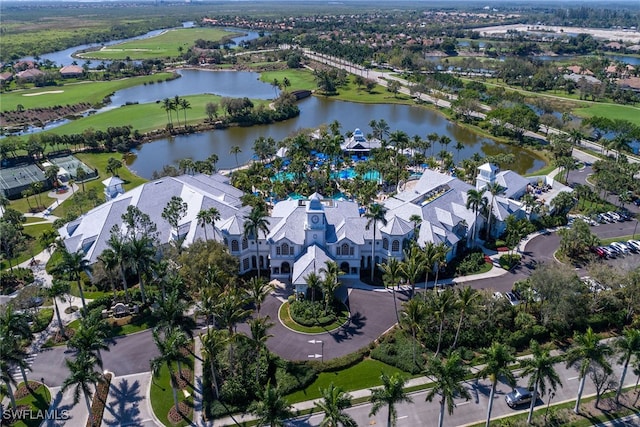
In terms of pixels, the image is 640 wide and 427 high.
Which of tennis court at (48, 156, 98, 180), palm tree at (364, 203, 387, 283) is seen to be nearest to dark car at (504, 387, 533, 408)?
palm tree at (364, 203, 387, 283)

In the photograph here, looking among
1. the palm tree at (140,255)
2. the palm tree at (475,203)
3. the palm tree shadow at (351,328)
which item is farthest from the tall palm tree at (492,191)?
the palm tree at (140,255)

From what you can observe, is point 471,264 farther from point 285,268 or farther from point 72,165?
point 72,165

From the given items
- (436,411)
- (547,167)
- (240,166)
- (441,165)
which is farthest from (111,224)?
(547,167)

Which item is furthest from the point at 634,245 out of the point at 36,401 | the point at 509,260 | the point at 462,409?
the point at 36,401

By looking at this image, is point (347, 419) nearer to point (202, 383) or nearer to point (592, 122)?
point (202, 383)

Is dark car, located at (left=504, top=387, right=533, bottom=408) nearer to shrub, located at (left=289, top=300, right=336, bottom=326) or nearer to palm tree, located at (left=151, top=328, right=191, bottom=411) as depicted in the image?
shrub, located at (left=289, top=300, right=336, bottom=326)
